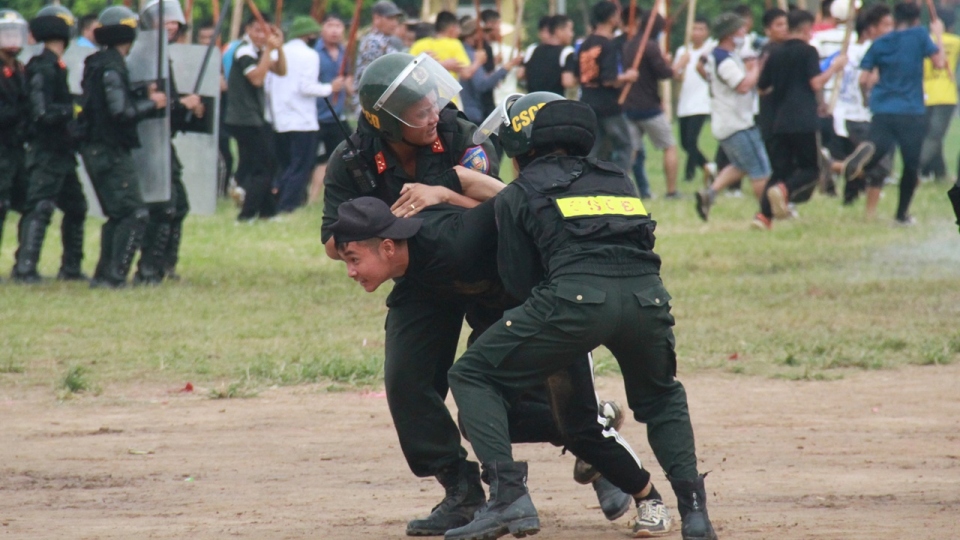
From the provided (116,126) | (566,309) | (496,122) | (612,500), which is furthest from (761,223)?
(566,309)

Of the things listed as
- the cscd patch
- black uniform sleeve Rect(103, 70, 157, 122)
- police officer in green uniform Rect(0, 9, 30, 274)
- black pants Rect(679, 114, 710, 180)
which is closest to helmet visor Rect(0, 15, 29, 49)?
police officer in green uniform Rect(0, 9, 30, 274)

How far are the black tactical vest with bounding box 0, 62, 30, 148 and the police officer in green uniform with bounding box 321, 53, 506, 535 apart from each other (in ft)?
21.9

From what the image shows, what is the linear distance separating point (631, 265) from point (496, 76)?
36.7 ft

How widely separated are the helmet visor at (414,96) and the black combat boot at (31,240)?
697cm

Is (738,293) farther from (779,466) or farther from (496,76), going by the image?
(496,76)

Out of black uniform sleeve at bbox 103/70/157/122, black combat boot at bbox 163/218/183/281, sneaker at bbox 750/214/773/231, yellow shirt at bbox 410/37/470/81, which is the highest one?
Answer: yellow shirt at bbox 410/37/470/81

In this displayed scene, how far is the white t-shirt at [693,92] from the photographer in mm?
17703

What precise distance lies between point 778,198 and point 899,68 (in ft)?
5.64

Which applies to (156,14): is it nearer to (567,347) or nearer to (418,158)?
(418,158)

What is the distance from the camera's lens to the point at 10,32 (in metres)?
10.9

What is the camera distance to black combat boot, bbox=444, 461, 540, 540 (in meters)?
4.11

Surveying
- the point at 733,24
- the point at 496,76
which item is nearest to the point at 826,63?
the point at 733,24

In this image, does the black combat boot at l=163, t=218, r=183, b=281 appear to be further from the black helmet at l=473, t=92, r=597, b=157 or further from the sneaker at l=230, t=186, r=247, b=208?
the black helmet at l=473, t=92, r=597, b=157

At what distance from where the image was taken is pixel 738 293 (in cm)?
1039
